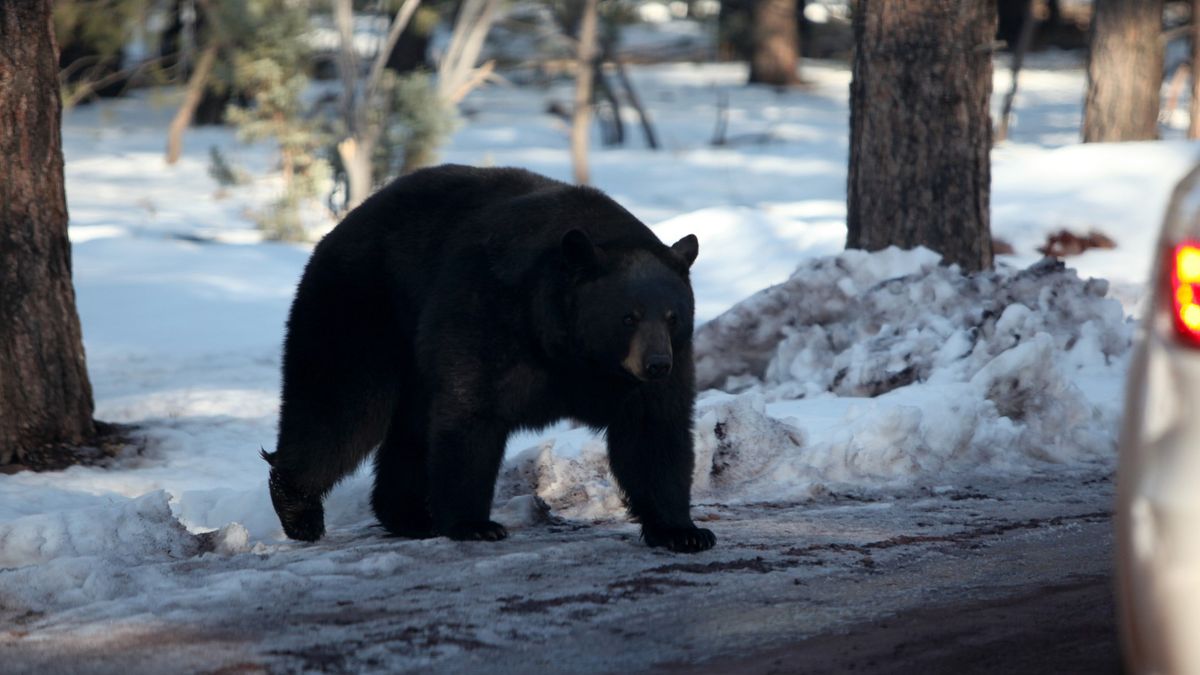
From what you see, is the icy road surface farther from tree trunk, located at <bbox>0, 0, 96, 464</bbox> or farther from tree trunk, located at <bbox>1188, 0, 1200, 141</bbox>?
tree trunk, located at <bbox>1188, 0, 1200, 141</bbox>

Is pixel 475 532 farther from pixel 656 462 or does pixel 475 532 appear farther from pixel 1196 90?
pixel 1196 90

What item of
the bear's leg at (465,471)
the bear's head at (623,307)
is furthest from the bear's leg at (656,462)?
the bear's leg at (465,471)

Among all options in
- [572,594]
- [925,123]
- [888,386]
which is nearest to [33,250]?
[572,594]

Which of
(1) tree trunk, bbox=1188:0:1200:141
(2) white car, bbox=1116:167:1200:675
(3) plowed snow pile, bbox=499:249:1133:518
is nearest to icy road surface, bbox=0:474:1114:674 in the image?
(3) plowed snow pile, bbox=499:249:1133:518

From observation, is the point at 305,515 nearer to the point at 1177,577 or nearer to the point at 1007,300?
the point at 1177,577

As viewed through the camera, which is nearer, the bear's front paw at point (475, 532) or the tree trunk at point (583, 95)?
the bear's front paw at point (475, 532)

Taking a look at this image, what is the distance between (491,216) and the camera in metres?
5.59

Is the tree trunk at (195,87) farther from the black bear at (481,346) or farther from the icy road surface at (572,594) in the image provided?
the icy road surface at (572,594)

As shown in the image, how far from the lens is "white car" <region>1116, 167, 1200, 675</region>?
274cm

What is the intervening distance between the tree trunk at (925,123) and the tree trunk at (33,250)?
472cm

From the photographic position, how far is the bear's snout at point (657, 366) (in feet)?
16.3

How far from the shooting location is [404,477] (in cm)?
597

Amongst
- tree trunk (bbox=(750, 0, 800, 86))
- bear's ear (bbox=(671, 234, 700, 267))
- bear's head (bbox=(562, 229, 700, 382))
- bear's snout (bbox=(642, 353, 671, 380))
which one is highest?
bear's ear (bbox=(671, 234, 700, 267))

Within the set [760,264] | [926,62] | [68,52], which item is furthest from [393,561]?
[68,52]
